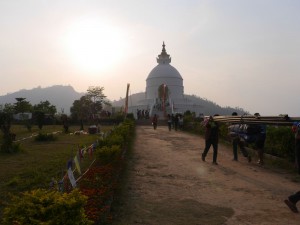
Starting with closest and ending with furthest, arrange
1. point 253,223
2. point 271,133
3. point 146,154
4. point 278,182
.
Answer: point 253,223 < point 278,182 < point 271,133 < point 146,154

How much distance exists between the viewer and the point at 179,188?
31.1 feet

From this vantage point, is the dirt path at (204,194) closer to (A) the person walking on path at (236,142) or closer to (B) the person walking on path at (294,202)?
(B) the person walking on path at (294,202)

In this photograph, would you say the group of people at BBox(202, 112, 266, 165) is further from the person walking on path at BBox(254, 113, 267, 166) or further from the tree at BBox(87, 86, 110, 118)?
the tree at BBox(87, 86, 110, 118)

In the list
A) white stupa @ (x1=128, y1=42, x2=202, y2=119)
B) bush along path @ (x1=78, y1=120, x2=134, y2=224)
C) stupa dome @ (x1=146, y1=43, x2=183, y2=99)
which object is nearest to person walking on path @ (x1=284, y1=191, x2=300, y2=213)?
Result: bush along path @ (x1=78, y1=120, x2=134, y2=224)

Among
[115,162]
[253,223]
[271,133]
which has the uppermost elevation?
[271,133]

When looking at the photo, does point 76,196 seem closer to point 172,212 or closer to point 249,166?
point 172,212

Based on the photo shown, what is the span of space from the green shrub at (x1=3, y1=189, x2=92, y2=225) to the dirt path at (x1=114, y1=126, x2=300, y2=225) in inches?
92.1

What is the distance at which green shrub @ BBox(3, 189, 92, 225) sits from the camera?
14.0ft

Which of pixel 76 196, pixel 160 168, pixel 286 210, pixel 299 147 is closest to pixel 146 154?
pixel 160 168

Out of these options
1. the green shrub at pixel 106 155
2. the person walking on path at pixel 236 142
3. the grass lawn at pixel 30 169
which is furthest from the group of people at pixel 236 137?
the grass lawn at pixel 30 169

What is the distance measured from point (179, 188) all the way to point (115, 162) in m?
2.47

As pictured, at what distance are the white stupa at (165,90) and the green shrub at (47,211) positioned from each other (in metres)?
60.7

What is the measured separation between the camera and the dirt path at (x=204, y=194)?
274 inches

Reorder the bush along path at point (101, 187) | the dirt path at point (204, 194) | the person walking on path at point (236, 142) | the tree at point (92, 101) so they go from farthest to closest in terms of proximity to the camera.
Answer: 1. the tree at point (92, 101)
2. the person walking on path at point (236, 142)
3. the dirt path at point (204, 194)
4. the bush along path at point (101, 187)
